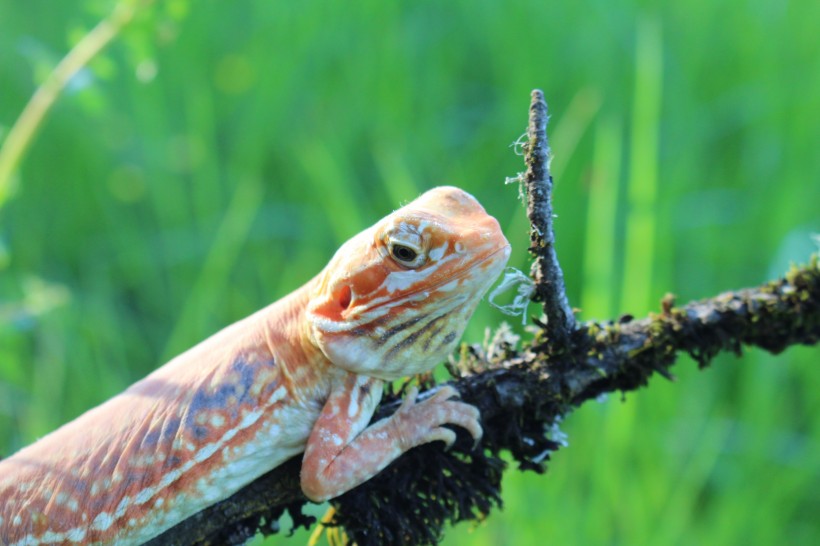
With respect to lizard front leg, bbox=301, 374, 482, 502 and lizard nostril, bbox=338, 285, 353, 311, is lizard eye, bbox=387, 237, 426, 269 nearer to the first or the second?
lizard nostril, bbox=338, 285, 353, 311

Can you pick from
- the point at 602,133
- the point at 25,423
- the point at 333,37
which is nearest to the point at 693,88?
the point at 602,133

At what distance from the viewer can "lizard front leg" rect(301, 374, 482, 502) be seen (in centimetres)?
248

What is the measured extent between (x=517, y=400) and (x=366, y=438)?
0.47 meters

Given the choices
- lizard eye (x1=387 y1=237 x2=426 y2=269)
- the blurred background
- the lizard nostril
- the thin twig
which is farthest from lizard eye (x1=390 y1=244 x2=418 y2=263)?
the blurred background

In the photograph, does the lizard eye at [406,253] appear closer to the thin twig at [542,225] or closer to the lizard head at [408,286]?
the lizard head at [408,286]

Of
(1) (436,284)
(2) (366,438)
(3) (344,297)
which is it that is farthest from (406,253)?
(2) (366,438)

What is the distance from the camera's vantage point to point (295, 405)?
9.02ft

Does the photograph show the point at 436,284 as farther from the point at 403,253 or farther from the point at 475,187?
the point at 475,187

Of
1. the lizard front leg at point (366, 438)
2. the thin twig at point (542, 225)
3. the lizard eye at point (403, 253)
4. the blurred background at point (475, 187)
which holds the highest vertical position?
the blurred background at point (475, 187)

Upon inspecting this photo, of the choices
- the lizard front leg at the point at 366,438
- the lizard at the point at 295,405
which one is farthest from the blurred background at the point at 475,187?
the lizard front leg at the point at 366,438

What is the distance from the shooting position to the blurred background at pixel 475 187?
4.21 meters

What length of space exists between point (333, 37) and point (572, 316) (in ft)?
16.0

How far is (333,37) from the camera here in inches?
266

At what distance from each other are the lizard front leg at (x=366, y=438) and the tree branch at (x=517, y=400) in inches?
3.7
